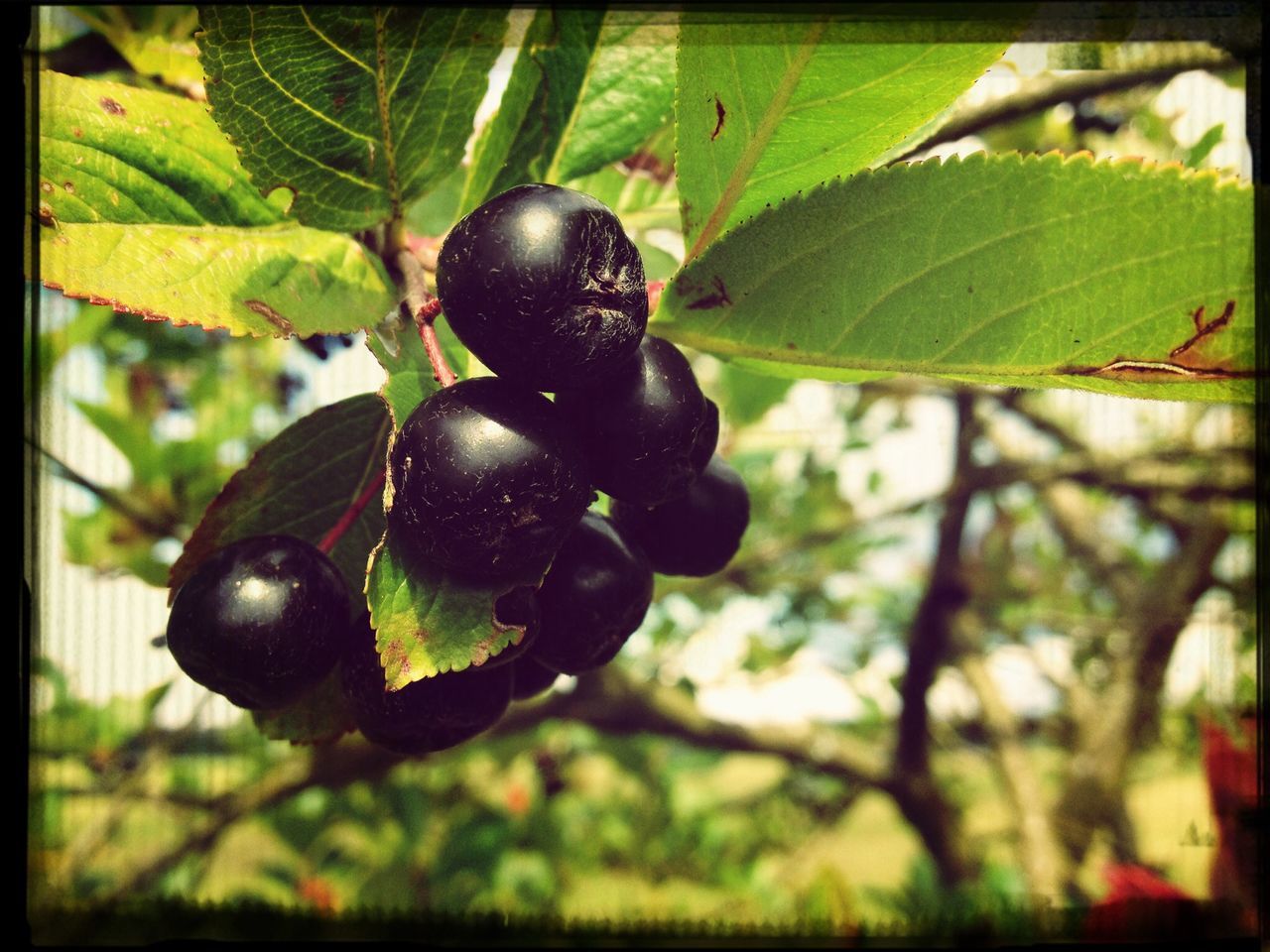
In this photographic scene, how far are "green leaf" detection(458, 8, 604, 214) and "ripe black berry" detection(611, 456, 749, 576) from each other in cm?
31

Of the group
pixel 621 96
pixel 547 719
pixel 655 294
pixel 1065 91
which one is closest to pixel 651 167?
pixel 621 96

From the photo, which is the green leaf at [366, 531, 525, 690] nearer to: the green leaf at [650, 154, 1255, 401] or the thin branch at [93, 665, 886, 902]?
the green leaf at [650, 154, 1255, 401]

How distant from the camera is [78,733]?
9.47 feet

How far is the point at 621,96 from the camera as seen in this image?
88 cm

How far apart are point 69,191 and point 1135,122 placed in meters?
3.20

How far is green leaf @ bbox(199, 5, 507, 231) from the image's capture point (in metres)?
0.66

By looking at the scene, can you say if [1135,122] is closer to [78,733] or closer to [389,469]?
[389,469]

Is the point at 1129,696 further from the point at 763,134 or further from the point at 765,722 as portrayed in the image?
the point at 763,134

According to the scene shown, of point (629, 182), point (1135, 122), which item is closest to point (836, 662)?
point (1135, 122)

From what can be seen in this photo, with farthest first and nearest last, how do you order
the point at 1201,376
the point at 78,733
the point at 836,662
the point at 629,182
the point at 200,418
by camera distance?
the point at 836,662 → the point at 78,733 → the point at 200,418 → the point at 629,182 → the point at 1201,376

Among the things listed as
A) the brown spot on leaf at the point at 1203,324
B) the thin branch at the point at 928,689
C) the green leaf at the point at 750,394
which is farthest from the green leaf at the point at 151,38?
the thin branch at the point at 928,689

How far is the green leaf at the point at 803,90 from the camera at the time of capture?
607 mm

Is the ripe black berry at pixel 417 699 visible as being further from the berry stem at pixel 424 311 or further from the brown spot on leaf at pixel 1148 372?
the brown spot on leaf at pixel 1148 372

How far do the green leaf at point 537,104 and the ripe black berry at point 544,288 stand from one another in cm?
23
